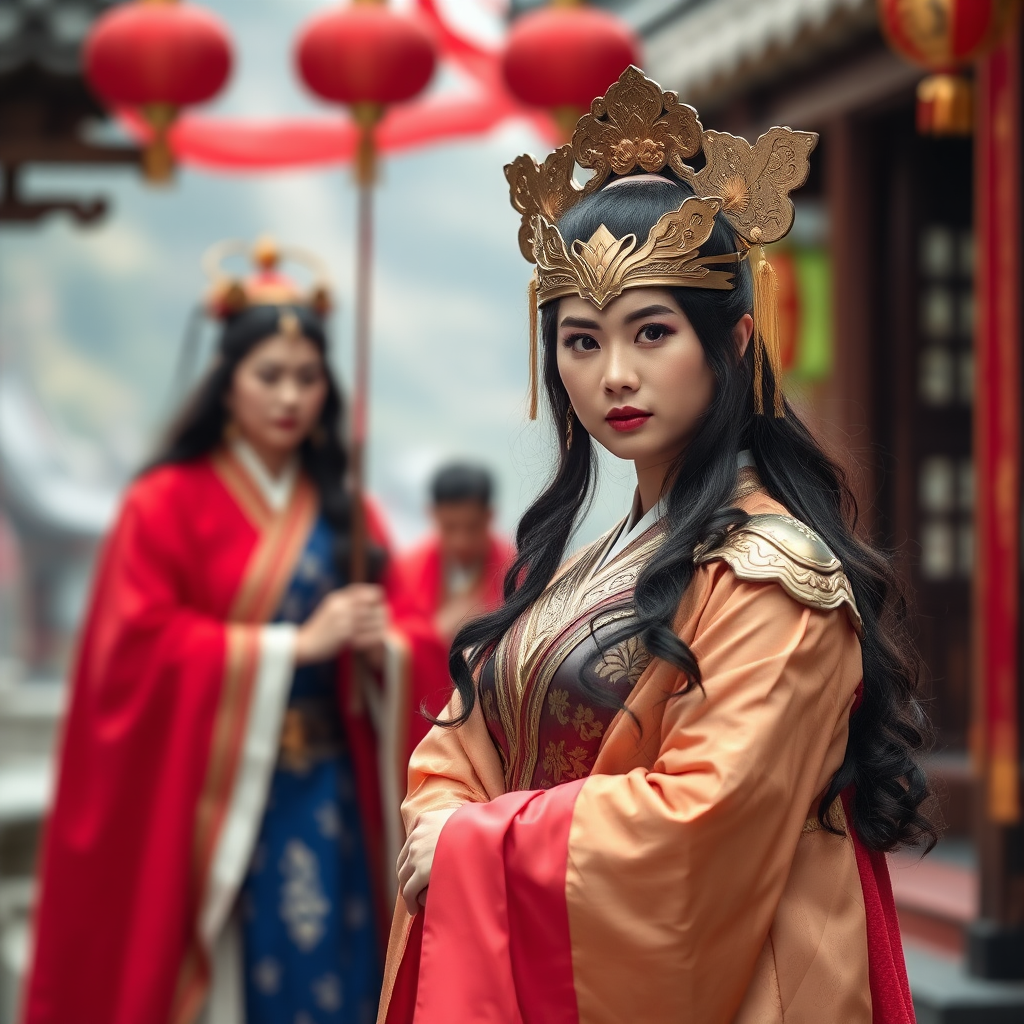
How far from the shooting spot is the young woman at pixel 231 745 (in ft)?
13.9

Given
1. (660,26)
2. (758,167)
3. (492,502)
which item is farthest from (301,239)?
Result: (758,167)

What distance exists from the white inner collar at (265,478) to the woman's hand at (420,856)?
247 centimetres

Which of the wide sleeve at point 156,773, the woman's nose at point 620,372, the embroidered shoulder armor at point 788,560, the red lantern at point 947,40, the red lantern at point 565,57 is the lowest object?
the wide sleeve at point 156,773

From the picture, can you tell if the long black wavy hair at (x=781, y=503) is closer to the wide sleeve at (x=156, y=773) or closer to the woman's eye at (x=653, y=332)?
the woman's eye at (x=653, y=332)

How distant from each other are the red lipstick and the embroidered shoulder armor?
17 cm

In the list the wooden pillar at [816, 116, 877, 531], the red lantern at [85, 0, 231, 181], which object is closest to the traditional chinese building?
the wooden pillar at [816, 116, 877, 531]

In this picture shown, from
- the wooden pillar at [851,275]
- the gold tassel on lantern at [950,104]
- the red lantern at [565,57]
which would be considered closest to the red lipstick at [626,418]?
the gold tassel on lantern at [950,104]

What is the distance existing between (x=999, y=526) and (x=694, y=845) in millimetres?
2785

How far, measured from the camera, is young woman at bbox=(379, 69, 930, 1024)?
192 centimetres

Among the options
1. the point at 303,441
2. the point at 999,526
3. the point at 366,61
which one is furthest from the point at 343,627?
the point at 999,526

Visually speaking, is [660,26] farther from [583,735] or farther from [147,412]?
[147,412]

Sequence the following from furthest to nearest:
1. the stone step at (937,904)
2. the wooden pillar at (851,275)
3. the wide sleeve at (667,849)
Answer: the wooden pillar at (851,275)
the stone step at (937,904)
the wide sleeve at (667,849)

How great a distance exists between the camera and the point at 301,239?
1441 cm

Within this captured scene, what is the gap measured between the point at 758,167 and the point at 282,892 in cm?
271
